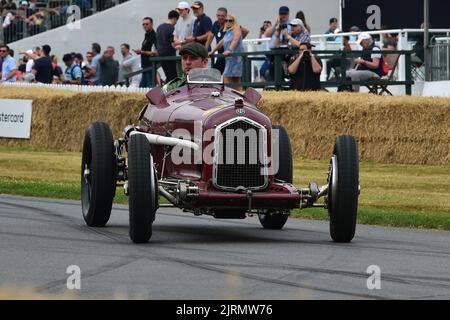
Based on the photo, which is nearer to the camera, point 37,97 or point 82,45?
point 37,97

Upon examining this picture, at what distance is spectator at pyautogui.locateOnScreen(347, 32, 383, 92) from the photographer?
81.6ft

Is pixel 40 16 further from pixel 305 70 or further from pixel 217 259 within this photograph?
pixel 217 259

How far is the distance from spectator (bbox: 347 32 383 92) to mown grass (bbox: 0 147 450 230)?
11.3 feet

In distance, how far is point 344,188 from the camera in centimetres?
1148

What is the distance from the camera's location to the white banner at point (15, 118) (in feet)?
89.4

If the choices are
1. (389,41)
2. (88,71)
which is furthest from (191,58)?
(88,71)

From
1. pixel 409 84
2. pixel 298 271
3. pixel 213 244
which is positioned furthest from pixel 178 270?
pixel 409 84

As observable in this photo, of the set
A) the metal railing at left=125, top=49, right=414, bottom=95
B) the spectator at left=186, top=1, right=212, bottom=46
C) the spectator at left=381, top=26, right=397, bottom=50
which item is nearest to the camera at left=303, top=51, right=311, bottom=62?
the metal railing at left=125, top=49, right=414, bottom=95

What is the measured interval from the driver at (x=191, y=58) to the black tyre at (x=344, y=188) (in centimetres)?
187

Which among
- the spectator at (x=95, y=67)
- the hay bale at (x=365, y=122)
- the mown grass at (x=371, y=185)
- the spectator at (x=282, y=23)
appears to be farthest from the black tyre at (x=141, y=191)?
the spectator at (x=95, y=67)

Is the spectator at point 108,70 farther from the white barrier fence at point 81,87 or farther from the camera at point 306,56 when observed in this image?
the camera at point 306,56

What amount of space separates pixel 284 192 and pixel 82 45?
26.1 metres

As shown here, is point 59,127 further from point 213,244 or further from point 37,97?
point 213,244

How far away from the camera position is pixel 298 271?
9.66m
